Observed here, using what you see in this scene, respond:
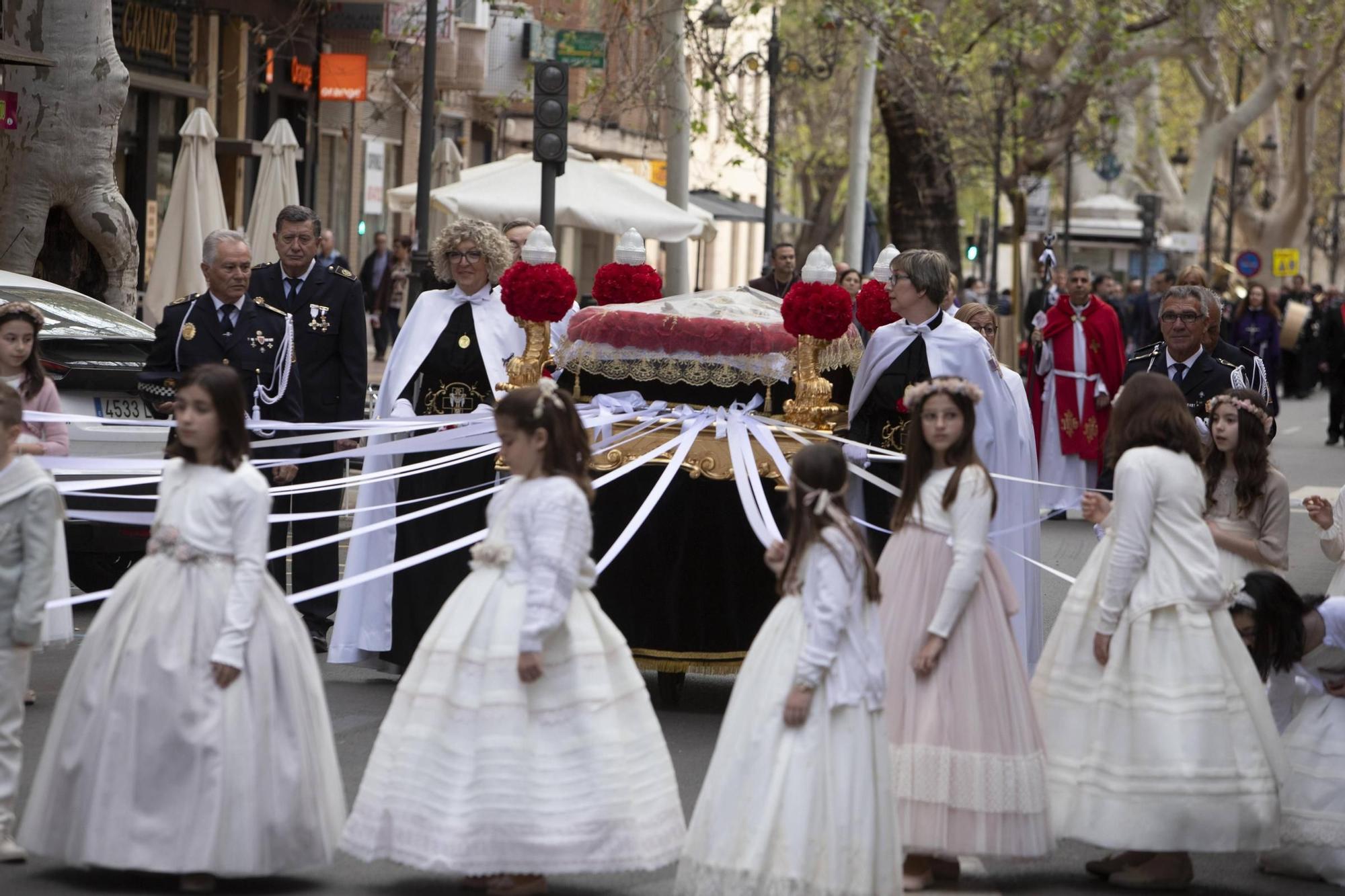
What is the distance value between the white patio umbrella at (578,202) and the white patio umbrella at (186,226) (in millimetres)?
2254

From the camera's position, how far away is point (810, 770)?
5770mm

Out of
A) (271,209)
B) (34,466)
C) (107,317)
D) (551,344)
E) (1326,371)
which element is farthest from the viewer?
(1326,371)

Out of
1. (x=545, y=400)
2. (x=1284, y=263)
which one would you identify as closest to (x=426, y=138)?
(x=545, y=400)

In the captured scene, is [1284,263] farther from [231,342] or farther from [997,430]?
[231,342]

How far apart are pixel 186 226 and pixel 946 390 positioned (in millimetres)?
14925

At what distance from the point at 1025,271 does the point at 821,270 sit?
4665 centimetres

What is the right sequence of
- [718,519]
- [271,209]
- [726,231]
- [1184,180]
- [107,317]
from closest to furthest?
1. [718,519]
2. [107,317]
3. [271,209]
4. [726,231]
5. [1184,180]

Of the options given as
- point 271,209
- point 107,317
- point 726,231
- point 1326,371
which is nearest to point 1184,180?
point 726,231

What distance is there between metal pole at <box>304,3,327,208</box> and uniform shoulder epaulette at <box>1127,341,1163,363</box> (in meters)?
22.3

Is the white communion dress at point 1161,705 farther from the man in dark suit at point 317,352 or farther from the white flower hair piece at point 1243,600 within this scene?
the man in dark suit at point 317,352

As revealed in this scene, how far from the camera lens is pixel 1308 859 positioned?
22.3 feet

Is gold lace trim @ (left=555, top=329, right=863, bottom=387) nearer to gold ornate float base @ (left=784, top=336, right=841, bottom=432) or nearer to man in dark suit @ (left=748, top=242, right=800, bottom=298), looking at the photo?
gold ornate float base @ (left=784, top=336, right=841, bottom=432)

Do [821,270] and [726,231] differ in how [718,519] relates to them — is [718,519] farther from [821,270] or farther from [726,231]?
[726,231]

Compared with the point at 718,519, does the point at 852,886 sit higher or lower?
lower
